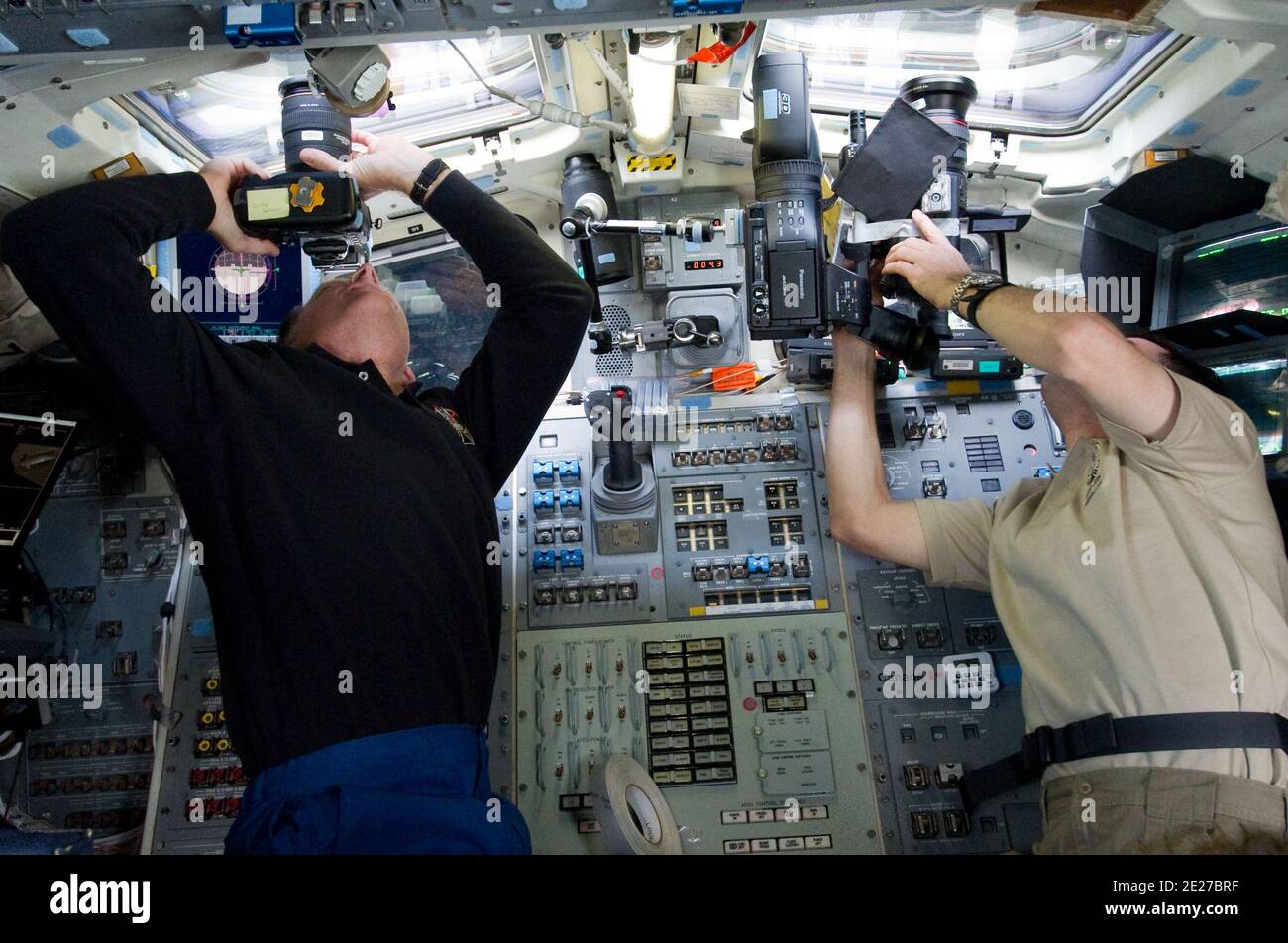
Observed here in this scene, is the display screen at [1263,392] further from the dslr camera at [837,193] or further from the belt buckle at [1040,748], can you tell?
the belt buckle at [1040,748]

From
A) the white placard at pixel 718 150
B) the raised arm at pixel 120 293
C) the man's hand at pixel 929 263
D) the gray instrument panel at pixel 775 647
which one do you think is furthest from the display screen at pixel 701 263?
the raised arm at pixel 120 293

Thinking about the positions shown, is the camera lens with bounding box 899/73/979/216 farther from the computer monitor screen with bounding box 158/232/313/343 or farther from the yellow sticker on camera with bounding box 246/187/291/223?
the computer monitor screen with bounding box 158/232/313/343

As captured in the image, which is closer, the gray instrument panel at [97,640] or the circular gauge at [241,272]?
the gray instrument panel at [97,640]

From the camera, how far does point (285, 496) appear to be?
94.0 inches

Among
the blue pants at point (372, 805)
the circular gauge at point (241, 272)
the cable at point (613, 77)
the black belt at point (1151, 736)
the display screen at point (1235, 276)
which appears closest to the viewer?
the blue pants at point (372, 805)

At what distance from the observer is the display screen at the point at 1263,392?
3.28 meters

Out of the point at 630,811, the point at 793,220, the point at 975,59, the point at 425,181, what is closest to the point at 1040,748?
the point at 630,811

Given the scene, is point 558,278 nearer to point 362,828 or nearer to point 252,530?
point 252,530

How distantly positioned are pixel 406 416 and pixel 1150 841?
2.15 metres

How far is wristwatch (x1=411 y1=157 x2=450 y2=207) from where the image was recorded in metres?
2.85

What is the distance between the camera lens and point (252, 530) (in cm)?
235

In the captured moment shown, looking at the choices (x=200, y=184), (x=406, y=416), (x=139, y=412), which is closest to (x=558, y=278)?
(x=406, y=416)

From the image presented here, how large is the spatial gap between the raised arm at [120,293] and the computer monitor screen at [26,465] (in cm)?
117
